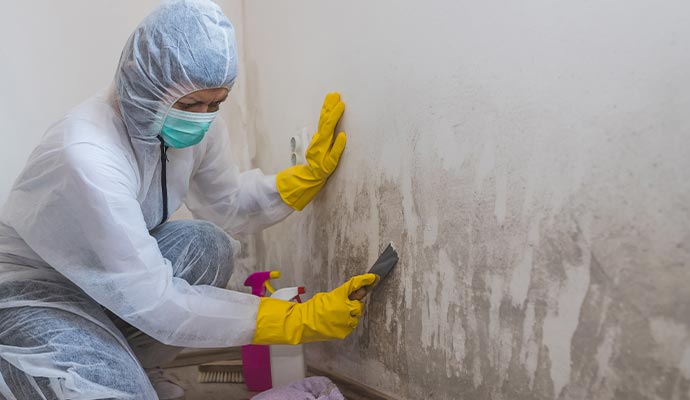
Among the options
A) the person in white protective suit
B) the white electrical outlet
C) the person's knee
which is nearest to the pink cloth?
the person in white protective suit

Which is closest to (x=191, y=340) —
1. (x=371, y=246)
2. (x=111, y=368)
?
(x=111, y=368)

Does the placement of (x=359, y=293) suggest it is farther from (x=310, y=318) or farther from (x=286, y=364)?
(x=286, y=364)

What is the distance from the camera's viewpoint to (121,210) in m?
1.01

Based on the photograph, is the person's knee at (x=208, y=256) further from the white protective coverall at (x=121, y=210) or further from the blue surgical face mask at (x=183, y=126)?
the blue surgical face mask at (x=183, y=126)

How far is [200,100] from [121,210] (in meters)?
0.26

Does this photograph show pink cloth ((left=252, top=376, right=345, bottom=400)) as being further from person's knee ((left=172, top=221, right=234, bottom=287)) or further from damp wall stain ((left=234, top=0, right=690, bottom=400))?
person's knee ((left=172, top=221, right=234, bottom=287))

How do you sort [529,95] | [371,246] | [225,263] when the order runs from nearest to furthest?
[529,95] < [371,246] < [225,263]

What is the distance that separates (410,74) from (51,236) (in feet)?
2.50

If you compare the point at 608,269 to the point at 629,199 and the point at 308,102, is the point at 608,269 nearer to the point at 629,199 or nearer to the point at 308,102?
the point at 629,199

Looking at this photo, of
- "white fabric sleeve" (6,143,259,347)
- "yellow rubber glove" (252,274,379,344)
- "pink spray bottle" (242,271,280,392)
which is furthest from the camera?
"pink spray bottle" (242,271,280,392)

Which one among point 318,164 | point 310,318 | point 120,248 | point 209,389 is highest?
point 318,164

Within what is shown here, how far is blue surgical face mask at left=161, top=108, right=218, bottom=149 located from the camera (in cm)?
108

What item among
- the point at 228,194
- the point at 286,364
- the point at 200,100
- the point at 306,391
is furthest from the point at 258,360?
the point at 200,100

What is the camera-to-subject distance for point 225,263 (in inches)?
55.4
